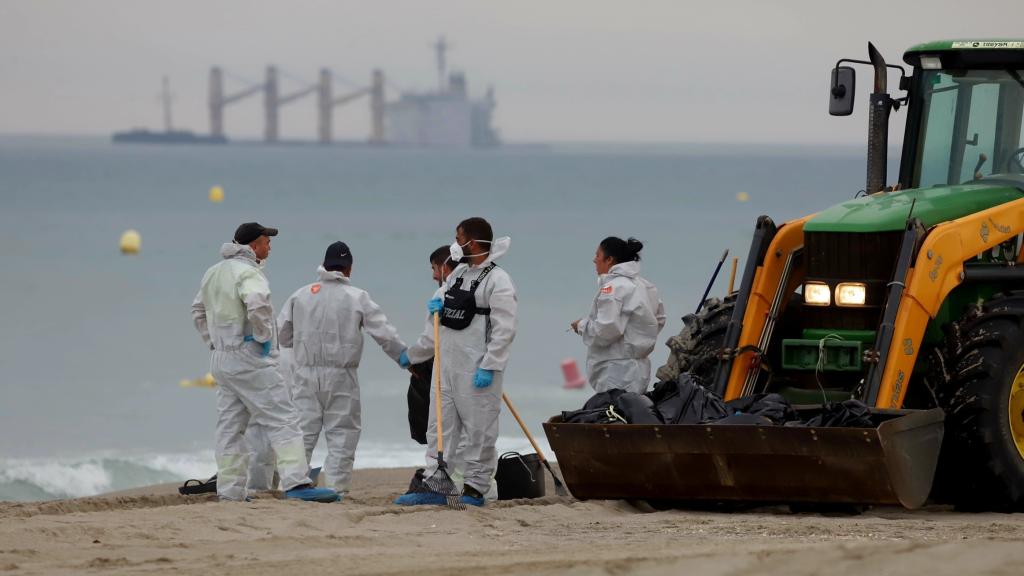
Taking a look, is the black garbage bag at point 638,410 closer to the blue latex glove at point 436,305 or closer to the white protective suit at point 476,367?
the white protective suit at point 476,367

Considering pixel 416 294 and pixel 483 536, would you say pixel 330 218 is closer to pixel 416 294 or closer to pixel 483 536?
pixel 416 294

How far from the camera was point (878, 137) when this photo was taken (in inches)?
439

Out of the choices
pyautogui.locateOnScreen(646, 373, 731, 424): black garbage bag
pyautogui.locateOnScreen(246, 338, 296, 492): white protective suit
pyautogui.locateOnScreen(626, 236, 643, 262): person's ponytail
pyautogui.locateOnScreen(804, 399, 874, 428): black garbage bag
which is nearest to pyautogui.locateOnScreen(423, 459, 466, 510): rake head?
pyautogui.locateOnScreen(246, 338, 296, 492): white protective suit

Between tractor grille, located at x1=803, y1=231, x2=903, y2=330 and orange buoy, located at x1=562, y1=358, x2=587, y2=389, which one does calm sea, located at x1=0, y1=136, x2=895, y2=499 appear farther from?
tractor grille, located at x1=803, y1=231, x2=903, y2=330

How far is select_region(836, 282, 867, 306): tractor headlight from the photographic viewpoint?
9.80 m

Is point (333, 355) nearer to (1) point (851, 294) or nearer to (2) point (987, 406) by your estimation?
(1) point (851, 294)

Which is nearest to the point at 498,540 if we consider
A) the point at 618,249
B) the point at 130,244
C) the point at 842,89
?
the point at 618,249

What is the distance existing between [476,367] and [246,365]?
1.36 meters

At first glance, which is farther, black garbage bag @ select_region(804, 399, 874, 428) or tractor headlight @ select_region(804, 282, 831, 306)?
tractor headlight @ select_region(804, 282, 831, 306)

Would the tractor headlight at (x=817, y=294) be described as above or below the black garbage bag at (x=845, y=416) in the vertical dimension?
above

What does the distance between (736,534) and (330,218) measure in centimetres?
7162

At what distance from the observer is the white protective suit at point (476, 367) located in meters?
10.2

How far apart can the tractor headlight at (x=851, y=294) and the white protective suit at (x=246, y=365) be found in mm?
3192

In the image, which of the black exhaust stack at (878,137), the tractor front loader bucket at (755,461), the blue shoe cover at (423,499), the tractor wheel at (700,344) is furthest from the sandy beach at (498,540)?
the black exhaust stack at (878,137)
